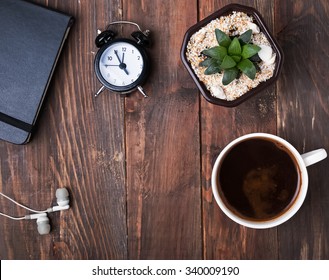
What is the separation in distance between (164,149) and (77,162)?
199 mm

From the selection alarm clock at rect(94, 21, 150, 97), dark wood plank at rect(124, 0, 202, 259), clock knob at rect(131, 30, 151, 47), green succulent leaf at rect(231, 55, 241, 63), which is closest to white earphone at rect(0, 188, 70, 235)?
dark wood plank at rect(124, 0, 202, 259)

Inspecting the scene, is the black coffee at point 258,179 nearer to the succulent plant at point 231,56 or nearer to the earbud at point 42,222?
the succulent plant at point 231,56

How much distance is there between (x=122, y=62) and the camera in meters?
1.13

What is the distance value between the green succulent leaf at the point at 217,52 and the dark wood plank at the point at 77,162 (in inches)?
10.0

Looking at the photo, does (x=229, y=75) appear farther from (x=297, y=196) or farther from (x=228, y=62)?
(x=297, y=196)

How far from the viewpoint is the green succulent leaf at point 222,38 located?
3.34 ft

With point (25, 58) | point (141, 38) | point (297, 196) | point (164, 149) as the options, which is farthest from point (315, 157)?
point (25, 58)

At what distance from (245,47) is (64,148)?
46cm

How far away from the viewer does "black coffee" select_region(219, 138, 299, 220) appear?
109cm

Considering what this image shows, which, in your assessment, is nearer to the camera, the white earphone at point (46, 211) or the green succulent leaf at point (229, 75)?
the green succulent leaf at point (229, 75)

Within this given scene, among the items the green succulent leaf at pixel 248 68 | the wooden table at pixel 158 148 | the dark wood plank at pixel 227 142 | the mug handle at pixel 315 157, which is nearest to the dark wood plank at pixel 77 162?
the wooden table at pixel 158 148

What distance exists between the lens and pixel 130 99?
1.17m
